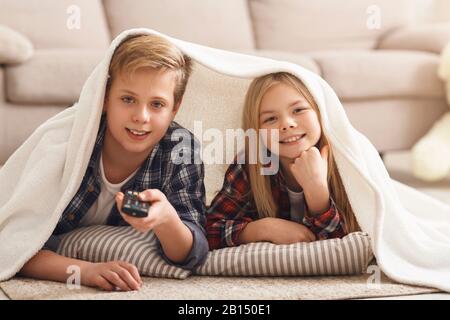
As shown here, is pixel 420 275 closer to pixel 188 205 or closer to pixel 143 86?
pixel 188 205

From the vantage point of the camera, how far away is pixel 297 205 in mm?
1458

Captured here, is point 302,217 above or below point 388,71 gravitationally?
below

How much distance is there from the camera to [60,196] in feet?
4.41

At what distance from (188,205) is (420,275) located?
1.40 ft

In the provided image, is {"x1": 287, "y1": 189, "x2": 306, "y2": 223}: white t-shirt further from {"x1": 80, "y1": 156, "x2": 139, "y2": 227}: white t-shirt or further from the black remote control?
the black remote control

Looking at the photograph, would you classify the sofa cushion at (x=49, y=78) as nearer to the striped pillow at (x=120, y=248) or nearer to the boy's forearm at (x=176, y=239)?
the striped pillow at (x=120, y=248)

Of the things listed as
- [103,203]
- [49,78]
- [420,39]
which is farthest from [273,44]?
[103,203]

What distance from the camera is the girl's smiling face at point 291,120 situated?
140 centimetres

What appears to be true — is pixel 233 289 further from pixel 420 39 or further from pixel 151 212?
pixel 420 39

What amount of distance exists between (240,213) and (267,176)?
9cm

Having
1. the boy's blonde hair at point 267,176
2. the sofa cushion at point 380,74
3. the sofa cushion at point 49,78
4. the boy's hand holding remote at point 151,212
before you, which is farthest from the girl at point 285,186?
the sofa cushion at point 380,74
